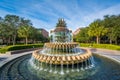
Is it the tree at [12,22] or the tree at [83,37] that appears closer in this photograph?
the tree at [12,22]

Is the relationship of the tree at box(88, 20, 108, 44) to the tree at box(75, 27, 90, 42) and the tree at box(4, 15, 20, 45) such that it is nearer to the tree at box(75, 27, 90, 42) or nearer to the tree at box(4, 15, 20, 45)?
the tree at box(75, 27, 90, 42)

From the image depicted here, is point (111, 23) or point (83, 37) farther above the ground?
point (111, 23)

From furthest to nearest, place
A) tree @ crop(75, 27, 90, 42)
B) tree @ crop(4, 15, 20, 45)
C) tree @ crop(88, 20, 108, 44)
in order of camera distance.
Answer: tree @ crop(75, 27, 90, 42), tree @ crop(4, 15, 20, 45), tree @ crop(88, 20, 108, 44)

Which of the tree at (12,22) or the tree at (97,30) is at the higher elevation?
the tree at (12,22)

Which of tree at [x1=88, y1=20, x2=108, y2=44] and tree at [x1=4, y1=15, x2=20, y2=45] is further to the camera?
tree at [x1=4, y1=15, x2=20, y2=45]

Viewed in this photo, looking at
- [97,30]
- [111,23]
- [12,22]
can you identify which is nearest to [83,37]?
[97,30]

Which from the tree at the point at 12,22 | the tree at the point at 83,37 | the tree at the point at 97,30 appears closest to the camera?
the tree at the point at 97,30

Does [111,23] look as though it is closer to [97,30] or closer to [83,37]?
[97,30]

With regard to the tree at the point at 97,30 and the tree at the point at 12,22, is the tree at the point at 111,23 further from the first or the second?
the tree at the point at 12,22

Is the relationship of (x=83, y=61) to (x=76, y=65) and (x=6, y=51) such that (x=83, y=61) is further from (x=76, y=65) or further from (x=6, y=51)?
(x=6, y=51)

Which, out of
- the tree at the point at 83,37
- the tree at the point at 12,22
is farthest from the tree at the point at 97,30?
the tree at the point at 12,22

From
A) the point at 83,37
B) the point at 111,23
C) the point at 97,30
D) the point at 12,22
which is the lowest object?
the point at 83,37

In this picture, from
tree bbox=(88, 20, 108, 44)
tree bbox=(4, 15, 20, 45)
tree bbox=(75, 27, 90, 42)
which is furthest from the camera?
tree bbox=(75, 27, 90, 42)

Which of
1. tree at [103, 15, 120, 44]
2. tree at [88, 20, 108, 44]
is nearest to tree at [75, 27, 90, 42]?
tree at [88, 20, 108, 44]
